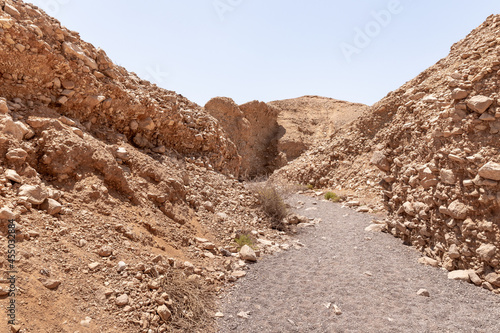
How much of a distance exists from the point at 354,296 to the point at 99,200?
3.89 m

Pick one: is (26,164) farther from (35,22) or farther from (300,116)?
(300,116)

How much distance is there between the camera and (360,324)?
135 inches

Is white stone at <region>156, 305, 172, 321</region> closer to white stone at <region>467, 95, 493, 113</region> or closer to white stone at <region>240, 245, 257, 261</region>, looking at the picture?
white stone at <region>240, 245, 257, 261</region>

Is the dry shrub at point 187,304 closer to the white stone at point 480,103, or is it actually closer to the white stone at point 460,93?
the white stone at point 480,103

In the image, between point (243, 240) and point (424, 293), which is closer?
point (424, 293)

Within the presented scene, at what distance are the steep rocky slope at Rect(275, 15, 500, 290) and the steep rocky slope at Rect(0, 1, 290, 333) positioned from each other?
10.2ft

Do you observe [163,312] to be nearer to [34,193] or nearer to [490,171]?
[34,193]

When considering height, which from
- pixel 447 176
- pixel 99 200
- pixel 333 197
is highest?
pixel 99 200

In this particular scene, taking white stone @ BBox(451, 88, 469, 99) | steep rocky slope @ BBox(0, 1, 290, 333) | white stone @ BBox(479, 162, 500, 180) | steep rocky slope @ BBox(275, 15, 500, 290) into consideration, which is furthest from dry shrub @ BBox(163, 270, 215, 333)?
white stone @ BBox(451, 88, 469, 99)

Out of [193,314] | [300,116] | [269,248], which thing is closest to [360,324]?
[193,314]

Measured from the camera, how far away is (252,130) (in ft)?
82.6

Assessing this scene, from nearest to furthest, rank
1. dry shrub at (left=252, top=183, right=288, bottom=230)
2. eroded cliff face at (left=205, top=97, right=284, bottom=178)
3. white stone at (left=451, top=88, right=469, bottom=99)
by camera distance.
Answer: white stone at (left=451, top=88, right=469, bottom=99)
dry shrub at (left=252, top=183, right=288, bottom=230)
eroded cliff face at (left=205, top=97, right=284, bottom=178)

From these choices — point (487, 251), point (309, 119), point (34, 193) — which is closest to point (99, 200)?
point (34, 193)

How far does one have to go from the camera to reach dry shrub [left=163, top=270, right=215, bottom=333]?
126 inches
